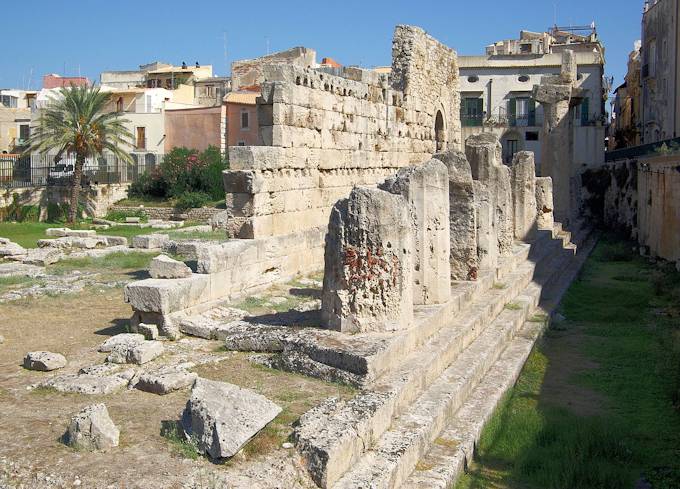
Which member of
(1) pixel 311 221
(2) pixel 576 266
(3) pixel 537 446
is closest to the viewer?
(3) pixel 537 446

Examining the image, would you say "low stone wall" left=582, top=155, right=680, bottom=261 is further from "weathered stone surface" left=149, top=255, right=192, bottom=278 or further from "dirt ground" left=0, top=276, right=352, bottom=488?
"dirt ground" left=0, top=276, right=352, bottom=488

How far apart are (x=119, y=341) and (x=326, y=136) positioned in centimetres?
710

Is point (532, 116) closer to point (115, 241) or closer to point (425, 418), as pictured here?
point (115, 241)

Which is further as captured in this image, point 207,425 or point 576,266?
point 576,266

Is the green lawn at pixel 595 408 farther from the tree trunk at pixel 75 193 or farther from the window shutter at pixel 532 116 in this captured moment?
the window shutter at pixel 532 116

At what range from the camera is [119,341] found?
27.3 ft

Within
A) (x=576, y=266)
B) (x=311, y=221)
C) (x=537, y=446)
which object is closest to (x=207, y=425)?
(x=537, y=446)

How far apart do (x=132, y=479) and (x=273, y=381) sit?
7.25ft

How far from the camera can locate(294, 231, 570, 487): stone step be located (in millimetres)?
5203

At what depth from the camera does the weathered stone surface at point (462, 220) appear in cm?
1075

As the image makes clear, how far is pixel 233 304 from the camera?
10352 millimetres

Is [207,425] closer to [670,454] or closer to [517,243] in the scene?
[670,454]

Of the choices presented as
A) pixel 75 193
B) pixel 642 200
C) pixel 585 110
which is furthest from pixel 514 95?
pixel 75 193

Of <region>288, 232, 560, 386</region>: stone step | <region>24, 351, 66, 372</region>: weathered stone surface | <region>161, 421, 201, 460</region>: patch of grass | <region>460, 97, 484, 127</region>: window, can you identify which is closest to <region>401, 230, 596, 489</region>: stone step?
<region>288, 232, 560, 386</region>: stone step
